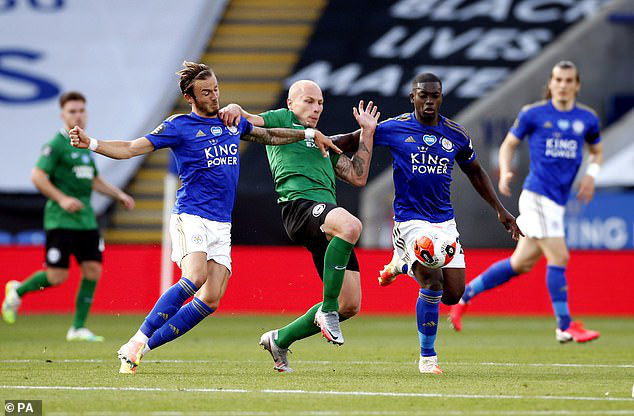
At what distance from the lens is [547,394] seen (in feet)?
A: 22.3

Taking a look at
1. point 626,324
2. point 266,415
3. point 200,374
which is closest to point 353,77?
point 626,324

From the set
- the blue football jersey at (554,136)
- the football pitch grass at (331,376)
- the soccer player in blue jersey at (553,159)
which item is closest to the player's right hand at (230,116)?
the football pitch grass at (331,376)

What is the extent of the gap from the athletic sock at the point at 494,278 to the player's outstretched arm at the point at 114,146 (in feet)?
14.1

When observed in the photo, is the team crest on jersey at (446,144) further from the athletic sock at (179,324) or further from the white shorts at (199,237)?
the athletic sock at (179,324)

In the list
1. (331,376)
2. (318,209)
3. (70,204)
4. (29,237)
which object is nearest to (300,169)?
(318,209)

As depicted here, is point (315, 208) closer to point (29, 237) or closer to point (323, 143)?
point (323, 143)

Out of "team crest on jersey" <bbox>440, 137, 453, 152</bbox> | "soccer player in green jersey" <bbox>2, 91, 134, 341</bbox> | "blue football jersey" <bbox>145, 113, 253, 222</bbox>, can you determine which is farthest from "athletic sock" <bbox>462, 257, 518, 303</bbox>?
"blue football jersey" <bbox>145, 113, 253, 222</bbox>

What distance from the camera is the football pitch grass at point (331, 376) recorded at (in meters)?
6.19

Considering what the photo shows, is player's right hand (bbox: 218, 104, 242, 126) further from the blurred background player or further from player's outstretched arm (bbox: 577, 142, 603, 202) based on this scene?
player's outstretched arm (bbox: 577, 142, 603, 202)

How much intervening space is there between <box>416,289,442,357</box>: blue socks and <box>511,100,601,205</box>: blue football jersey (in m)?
2.78

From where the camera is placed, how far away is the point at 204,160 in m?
8.24

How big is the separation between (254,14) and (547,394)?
16777 millimetres

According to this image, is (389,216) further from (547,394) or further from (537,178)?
(547,394)

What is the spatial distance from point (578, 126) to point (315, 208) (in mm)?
3669
